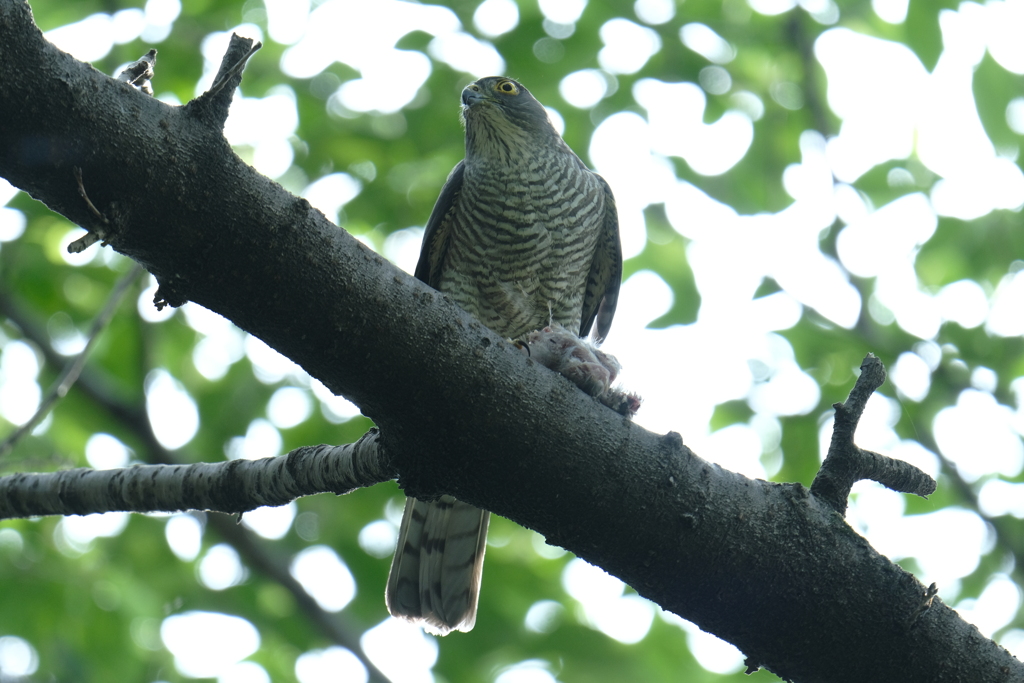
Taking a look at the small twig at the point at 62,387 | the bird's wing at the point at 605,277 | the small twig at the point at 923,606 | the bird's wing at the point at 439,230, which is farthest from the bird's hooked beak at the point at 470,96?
the small twig at the point at 923,606

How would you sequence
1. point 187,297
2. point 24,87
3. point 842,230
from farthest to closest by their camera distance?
1. point 842,230
2. point 187,297
3. point 24,87

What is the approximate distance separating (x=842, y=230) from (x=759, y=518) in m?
3.04

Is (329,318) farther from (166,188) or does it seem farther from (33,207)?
(33,207)

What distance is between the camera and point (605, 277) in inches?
181

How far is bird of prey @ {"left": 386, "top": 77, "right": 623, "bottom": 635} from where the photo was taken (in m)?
3.68

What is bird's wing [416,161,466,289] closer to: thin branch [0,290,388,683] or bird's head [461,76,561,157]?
bird's head [461,76,561,157]

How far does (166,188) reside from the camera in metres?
1.47

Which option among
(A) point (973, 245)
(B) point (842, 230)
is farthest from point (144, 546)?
(A) point (973, 245)

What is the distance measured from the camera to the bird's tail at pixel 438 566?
3531mm

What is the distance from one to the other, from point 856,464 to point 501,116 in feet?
9.84

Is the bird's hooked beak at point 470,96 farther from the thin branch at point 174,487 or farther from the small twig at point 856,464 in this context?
the small twig at point 856,464

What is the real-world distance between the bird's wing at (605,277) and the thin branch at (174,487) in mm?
2350

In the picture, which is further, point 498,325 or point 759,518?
point 498,325

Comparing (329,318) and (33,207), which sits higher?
(33,207)
